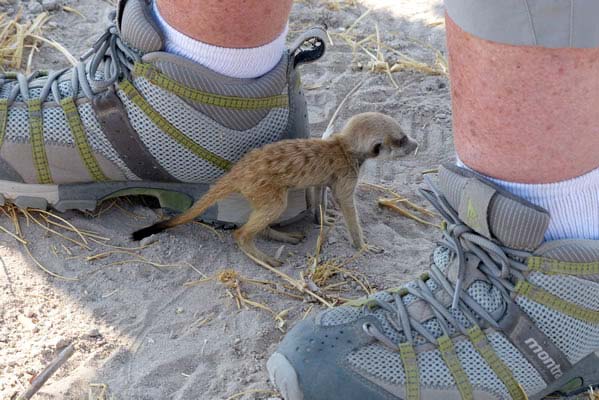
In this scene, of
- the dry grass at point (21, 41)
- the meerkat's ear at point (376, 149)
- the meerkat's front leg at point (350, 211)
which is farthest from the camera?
the dry grass at point (21, 41)

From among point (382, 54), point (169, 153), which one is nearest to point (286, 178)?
point (169, 153)

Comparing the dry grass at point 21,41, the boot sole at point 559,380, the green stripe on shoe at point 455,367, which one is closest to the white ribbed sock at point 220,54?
the boot sole at point 559,380

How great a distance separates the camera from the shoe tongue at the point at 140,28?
2.57 metres

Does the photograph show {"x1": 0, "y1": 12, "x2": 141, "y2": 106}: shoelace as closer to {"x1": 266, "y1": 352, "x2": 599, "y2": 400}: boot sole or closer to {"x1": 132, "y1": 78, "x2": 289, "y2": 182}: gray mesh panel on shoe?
{"x1": 132, "y1": 78, "x2": 289, "y2": 182}: gray mesh panel on shoe

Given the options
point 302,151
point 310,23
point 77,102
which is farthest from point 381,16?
point 77,102

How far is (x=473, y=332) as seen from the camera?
198 centimetres

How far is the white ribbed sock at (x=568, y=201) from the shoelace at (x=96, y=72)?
3.89ft

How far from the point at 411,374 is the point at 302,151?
3.30 ft

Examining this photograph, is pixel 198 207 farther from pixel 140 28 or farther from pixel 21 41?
pixel 21 41

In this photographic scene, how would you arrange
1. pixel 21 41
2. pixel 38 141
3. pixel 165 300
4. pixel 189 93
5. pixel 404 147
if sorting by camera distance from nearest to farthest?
pixel 165 300 < pixel 189 93 < pixel 38 141 < pixel 404 147 < pixel 21 41

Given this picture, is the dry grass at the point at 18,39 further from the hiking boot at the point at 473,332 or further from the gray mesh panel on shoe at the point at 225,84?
the hiking boot at the point at 473,332

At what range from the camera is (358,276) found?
8.56 ft

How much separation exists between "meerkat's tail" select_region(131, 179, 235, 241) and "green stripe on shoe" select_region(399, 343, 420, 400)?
3.03 feet

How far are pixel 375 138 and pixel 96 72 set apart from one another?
2.99 ft
